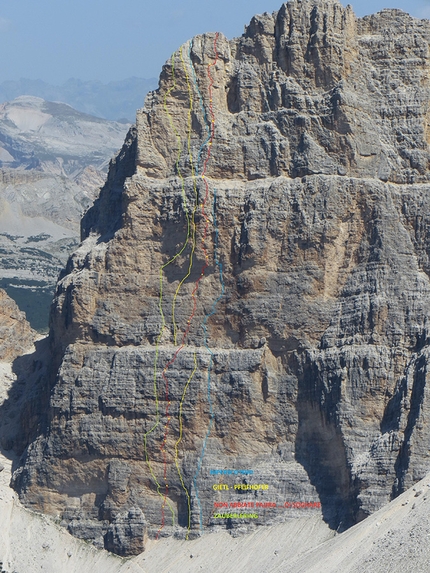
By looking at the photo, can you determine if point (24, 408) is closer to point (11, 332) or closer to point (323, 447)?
point (11, 332)

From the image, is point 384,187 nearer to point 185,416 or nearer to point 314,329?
point 314,329

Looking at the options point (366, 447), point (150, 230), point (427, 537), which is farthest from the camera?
point (150, 230)

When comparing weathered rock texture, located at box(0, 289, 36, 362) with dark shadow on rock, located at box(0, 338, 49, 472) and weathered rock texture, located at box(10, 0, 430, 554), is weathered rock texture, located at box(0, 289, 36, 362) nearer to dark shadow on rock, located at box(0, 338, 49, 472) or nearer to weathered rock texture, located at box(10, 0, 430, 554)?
dark shadow on rock, located at box(0, 338, 49, 472)

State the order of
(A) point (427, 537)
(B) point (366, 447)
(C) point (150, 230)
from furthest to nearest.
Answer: (C) point (150, 230) → (B) point (366, 447) → (A) point (427, 537)

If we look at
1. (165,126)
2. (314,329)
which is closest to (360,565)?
(314,329)

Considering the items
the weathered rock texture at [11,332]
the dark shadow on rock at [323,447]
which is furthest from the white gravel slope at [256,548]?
the weathered rock texture at [11,332]

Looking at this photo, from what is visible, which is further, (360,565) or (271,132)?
(271,132)

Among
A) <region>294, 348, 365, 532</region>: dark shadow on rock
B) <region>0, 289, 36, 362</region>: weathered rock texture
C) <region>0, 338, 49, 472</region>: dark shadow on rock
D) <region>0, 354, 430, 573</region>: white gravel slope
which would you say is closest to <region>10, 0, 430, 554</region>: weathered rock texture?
<region>294, 348, 365, 532</region>: dark shadow on rock

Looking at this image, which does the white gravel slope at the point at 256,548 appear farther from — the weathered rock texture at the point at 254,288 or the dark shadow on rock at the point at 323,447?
the dark shadow on rock at the point at 323,447
